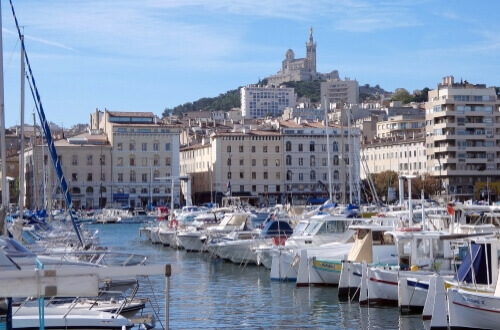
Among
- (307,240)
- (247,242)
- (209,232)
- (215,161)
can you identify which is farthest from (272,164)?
(307,240)

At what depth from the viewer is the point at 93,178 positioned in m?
114

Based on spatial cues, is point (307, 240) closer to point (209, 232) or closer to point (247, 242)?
point (247, 242)

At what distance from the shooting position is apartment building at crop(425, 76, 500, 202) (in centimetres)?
9612

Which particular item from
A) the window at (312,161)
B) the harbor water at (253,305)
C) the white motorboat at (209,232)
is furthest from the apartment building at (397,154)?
the harbor water at (253,305)

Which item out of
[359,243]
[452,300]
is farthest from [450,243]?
[452,300]

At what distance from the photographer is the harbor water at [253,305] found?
2339cm

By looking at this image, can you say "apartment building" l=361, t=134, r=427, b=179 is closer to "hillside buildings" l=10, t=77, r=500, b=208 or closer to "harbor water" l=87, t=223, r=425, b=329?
"hillside buildings" l=10, t=77, r=500, b=208

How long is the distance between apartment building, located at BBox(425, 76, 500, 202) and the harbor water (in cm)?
5909

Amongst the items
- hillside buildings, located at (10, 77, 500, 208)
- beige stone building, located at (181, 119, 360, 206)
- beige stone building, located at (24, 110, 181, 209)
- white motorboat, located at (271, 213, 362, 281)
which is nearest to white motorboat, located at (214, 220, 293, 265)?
white motorboat, located at (271, 213, 362, 281)

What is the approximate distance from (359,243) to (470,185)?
7181 cm

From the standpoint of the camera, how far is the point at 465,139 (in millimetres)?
97000

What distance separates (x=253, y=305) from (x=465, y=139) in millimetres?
Answer: 72042

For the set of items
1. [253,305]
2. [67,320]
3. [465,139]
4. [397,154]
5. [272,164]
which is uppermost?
[465,139]

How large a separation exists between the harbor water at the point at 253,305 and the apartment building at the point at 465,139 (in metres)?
59.1
